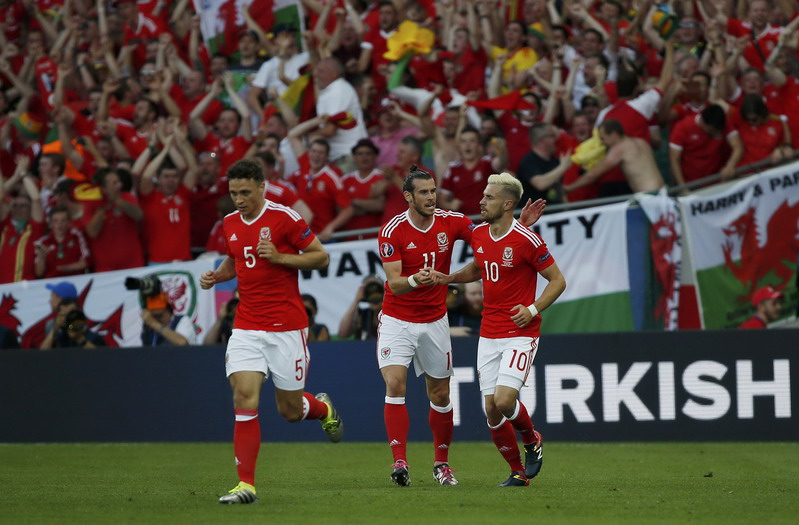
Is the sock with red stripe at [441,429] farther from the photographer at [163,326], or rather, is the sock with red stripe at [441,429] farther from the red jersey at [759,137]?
the red jersey at [759,137]

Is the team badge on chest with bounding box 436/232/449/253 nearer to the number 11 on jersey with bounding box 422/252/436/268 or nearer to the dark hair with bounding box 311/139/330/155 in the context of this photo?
the number 11 on jersey with bounding box 422/252/436/268

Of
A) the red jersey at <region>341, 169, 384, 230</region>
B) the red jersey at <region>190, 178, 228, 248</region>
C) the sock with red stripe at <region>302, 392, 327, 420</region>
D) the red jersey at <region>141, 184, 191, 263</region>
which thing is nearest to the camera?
the sock with red stripe at <region>302, 392, 327, 420</region>

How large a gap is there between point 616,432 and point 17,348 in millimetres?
7087

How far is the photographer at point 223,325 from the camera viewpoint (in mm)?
14320

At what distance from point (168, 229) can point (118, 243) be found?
2.20 feet

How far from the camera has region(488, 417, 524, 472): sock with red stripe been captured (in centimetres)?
945

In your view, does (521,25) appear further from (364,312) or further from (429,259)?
(429,259)

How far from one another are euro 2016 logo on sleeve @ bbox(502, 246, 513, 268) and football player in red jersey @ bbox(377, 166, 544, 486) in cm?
61

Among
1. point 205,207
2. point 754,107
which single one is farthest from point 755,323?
point 205,207

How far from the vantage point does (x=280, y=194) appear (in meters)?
15.0

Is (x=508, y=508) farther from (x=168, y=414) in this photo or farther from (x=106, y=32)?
(x=106, y=32)

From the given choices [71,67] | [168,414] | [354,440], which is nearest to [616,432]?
[354,440]

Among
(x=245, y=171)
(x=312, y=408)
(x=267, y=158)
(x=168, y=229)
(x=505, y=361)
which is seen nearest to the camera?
(x=245, y=171)

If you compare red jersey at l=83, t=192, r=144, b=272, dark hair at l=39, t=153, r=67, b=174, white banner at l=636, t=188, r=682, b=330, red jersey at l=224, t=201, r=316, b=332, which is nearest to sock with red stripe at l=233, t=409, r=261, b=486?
red jersey at l=224, t=201, r=316, b=332
